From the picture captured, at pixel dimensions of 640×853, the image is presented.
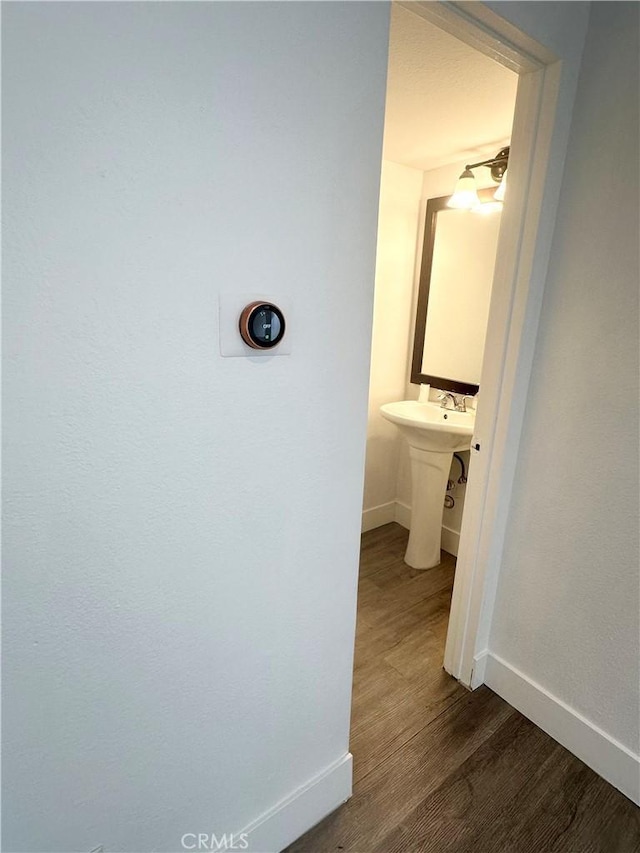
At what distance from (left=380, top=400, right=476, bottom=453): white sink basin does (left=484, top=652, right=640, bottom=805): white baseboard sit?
91cm

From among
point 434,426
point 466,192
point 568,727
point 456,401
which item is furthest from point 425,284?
point 568,727

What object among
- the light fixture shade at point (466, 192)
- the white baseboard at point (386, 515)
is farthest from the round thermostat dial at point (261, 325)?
the white baseboard at point (386, 515)

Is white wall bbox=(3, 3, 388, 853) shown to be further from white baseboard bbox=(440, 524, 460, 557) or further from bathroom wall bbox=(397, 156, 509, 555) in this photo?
white baseboard bbox=(440, 524, 460, 557)

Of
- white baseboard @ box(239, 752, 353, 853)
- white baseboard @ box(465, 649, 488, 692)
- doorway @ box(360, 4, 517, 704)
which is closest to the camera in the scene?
white baseboard @ box(239, 752, 353, 853)

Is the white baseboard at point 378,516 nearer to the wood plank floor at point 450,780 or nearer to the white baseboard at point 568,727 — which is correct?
the wood plank floor at point 450,780

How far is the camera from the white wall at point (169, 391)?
0.66 meters

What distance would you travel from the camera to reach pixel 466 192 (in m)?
2.07

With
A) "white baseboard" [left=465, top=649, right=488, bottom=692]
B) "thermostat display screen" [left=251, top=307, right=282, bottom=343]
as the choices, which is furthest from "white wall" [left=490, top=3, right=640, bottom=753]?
"thermostat display screen" [left=251, top=307, right=282, bottom=343]

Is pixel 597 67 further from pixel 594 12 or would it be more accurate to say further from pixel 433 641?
pixel 433 641

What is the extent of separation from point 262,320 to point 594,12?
4.47ft

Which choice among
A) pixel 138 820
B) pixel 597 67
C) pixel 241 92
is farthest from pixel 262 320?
pixel 597 67

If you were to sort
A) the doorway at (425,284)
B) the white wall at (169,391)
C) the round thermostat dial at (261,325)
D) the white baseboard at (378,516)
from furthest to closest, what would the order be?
1. the white baseboard at (378,516)
2. the doorway at (425,284)
3. the round thermostat dial at (261,325)
4. the white wall at (169,391)

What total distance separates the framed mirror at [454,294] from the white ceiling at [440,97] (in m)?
0.30

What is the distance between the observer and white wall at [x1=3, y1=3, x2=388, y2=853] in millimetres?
657
